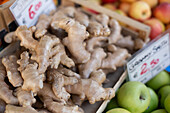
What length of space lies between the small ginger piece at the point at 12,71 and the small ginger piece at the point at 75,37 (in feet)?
0.77

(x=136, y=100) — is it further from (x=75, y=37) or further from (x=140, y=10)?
(x=140, y=10)

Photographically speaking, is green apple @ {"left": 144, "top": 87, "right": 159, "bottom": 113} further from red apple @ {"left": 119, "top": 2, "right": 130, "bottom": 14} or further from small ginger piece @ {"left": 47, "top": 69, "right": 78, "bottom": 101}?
red apple @ {"left": 119, "top": 2, "right": 130, "bottom": 14}

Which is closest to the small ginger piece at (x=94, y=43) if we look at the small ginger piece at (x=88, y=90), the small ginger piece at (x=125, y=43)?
the small ginger piece at (x=125, y=43)

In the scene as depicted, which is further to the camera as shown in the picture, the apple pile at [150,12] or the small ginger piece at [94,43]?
the apple pile at [150,12]

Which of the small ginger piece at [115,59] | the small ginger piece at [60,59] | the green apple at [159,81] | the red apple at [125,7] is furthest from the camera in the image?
the red apple at [125,7]

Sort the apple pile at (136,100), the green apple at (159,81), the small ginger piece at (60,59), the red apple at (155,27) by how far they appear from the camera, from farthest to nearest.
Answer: the red apple at (155,27)
the green apple at (159,81)
the apple pile at (136,100)
the small ginger piece at (60,59)

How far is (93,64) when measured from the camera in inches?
34.9

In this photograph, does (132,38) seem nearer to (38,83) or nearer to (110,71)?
(110,71)

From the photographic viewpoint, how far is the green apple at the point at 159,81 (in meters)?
1.09

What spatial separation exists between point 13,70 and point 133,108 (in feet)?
1.84

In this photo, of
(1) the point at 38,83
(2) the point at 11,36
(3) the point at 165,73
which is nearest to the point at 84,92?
(1) the point at 38,83

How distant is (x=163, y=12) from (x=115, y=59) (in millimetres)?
770

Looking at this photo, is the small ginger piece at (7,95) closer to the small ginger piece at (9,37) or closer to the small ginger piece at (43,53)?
the small ginger piece at (43,53)

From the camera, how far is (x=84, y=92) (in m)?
0.76
